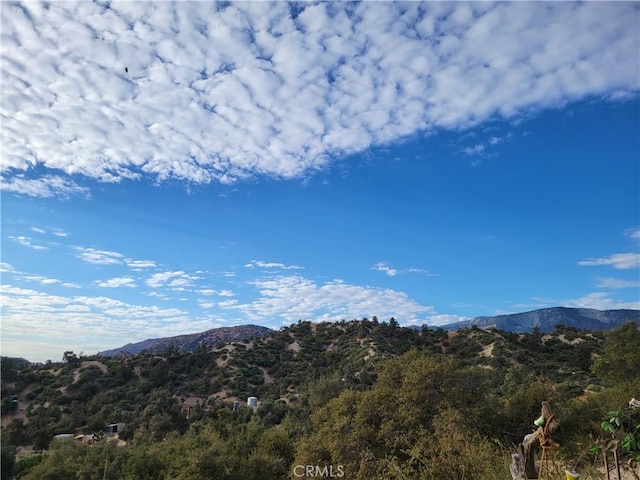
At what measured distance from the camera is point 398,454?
12.1m

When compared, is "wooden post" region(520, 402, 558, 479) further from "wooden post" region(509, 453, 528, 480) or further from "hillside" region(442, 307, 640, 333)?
"hillside" region(442, 307, 640, 333)

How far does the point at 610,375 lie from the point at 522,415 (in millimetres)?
10756

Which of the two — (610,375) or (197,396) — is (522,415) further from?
(197,396)

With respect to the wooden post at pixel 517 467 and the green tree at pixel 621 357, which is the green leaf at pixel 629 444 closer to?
the wooden post at pixel 517 467

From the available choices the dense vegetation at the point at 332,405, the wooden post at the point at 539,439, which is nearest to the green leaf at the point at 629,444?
the dense vegetation at the point at 332,405

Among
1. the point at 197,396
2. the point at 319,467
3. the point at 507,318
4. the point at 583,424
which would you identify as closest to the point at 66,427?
the point at 197,396
